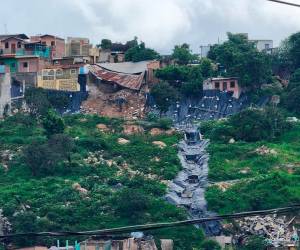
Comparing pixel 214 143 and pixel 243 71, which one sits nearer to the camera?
pixel 214 143

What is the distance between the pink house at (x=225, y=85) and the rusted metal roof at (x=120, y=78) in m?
2.89

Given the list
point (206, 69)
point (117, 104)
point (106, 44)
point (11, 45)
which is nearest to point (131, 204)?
point (117, 104)

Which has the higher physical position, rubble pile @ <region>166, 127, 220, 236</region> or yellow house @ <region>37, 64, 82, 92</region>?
yellow house @ <region>37, 64, 82, 92</region>

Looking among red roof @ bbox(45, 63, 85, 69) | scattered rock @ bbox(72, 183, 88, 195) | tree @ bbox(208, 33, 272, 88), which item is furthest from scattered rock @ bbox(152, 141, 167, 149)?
red roof @ bbox(45, 63, 85, 69)

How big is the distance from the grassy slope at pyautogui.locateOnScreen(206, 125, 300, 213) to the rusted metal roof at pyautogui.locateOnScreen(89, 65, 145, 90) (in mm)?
5498

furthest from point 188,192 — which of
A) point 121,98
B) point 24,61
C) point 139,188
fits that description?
point 24,61

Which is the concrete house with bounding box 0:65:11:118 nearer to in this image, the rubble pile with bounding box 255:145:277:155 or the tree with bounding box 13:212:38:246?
the rubble pile with bounding box 255:145:277:155

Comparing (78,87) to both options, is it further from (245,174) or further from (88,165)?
(245,174)

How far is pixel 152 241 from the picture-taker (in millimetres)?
29969

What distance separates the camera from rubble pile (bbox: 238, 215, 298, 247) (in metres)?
31.6

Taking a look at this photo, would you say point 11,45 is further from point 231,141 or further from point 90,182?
point 90,182

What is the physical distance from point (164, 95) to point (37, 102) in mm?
5018

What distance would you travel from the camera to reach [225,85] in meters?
43.8

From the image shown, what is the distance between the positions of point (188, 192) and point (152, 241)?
209 inches
